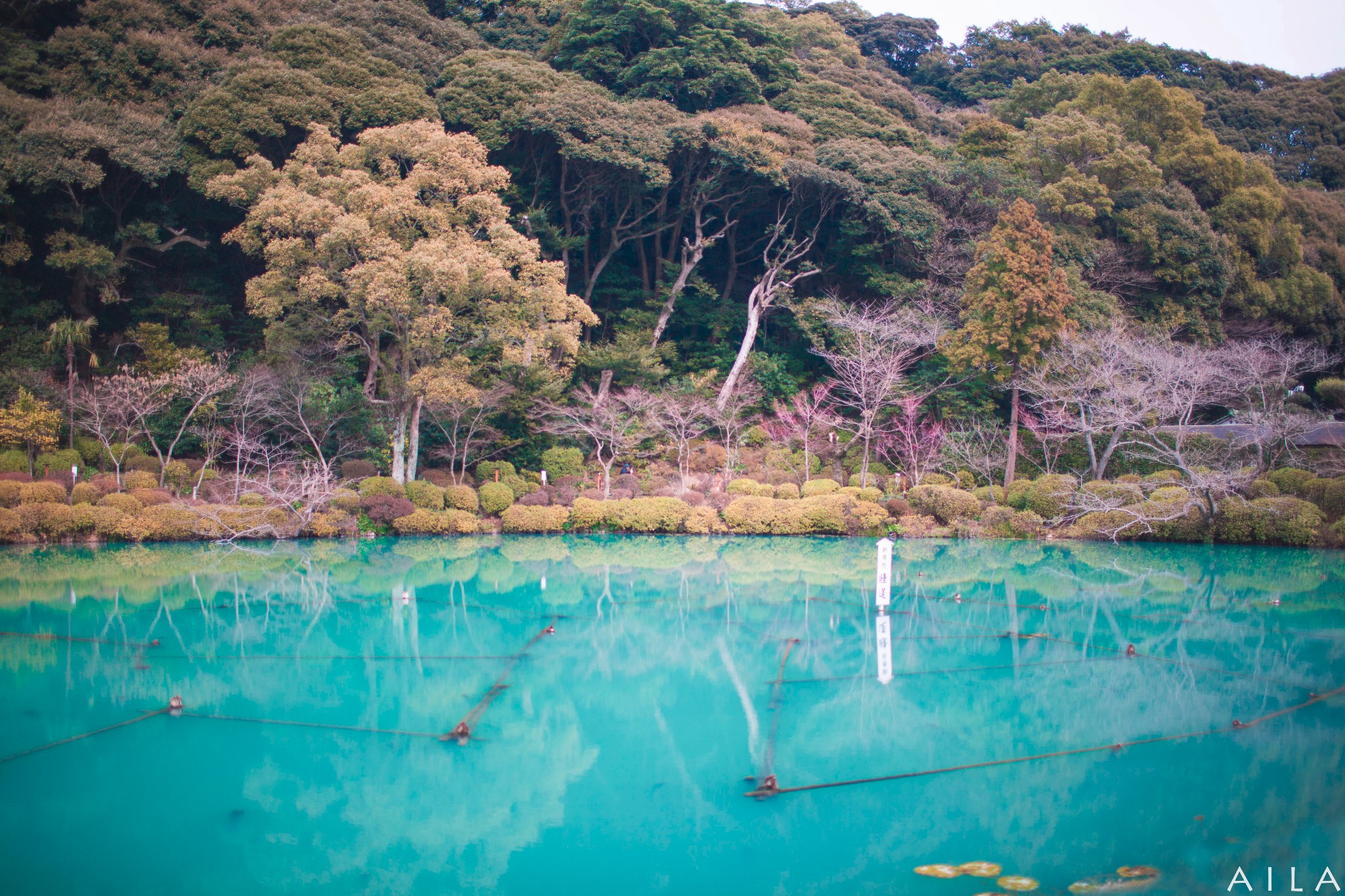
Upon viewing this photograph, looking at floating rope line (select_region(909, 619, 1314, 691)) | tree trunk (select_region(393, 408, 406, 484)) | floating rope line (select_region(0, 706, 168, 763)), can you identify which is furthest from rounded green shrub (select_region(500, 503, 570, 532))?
floating rope line (select_region(0, 706, 168, 763))

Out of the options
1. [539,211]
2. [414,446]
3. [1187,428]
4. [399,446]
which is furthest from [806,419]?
[399,446]

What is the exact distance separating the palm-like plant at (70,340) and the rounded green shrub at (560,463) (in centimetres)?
1030

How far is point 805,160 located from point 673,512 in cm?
1154

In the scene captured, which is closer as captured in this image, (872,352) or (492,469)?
(492,469)

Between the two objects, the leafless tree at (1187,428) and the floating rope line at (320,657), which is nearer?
the floating rope line at (320,657)

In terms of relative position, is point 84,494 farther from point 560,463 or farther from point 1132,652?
point 1132,652

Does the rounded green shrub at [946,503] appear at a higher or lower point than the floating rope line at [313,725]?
higher

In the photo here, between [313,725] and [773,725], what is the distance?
4312 millimetres

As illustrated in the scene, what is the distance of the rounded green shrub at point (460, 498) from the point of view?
62.2ft

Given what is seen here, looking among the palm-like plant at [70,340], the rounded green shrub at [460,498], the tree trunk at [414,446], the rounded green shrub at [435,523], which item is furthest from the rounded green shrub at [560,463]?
the palm-like plant at [70,340]

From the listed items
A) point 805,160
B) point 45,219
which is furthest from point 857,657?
point 45,219

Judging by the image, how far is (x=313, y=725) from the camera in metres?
7.80

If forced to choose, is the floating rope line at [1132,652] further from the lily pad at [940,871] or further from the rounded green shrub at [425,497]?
the rounded green shrub at [425,497]

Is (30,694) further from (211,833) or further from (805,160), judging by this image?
(805,160)
